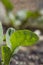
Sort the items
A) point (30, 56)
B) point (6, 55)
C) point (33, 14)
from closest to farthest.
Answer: point (6, 55), point (30, 56), point (33, 14)

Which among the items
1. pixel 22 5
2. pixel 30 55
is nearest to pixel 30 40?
pixel 30 55

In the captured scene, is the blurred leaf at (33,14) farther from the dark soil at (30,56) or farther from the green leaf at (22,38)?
the green leaf at (22,38)

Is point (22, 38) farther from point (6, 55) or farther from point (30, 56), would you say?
point (30, 56)

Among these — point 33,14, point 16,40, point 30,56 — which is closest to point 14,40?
point 16,40

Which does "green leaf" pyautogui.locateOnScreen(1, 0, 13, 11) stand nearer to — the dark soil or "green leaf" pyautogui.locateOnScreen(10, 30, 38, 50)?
the dark soil

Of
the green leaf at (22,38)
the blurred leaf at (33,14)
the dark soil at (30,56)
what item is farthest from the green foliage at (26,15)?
the green leaf at (22,38)

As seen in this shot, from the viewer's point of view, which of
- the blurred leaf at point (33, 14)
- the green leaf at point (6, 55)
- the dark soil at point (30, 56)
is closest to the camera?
the green leaf at point (6, 55)

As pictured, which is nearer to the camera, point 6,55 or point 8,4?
point 6,55
